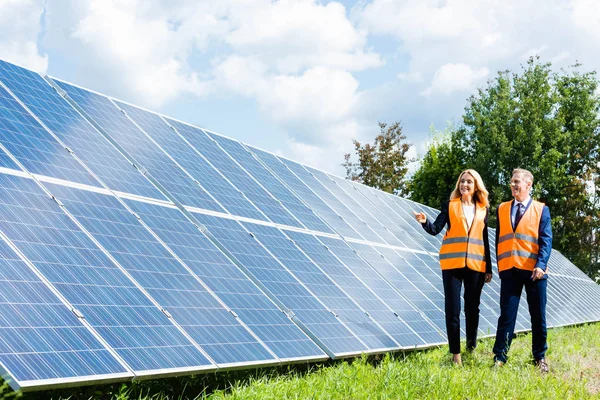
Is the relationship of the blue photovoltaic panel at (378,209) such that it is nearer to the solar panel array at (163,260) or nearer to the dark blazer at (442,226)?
the solar panel array at (163,260)

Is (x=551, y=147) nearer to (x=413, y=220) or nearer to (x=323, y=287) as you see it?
(x=413, y=220)

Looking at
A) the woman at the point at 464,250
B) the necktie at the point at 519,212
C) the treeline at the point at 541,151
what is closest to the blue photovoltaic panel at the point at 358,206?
the woman at the point at 464,250

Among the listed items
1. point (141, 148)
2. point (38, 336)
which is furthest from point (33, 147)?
point (38, 336)

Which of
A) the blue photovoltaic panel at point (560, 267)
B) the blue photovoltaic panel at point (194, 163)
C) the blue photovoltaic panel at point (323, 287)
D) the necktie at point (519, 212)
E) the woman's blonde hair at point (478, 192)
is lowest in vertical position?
the blue photovoltaic panel at point (560, 267)

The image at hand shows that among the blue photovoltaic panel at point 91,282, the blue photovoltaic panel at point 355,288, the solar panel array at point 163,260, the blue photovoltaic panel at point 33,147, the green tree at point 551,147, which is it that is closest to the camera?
the solar panel array at point 163,260

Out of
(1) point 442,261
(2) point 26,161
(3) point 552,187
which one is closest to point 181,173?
(2) point 26,161

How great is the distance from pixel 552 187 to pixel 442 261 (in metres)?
34.4

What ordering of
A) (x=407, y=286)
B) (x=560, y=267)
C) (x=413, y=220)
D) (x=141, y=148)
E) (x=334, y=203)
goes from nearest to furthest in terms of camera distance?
(x=141, y=148) → (x=407, y=286) → (x=334, y=203) → (x=413, y=220) → (x=560, y=267)

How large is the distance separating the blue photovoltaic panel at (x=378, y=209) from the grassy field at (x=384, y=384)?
6569 millimetres

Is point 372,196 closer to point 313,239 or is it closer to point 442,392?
point 313,239

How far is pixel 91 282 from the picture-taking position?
6961 millimetres

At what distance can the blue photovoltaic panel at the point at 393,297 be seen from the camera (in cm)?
1131

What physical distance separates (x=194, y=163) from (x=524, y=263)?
5.35 m

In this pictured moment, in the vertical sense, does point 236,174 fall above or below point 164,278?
above
